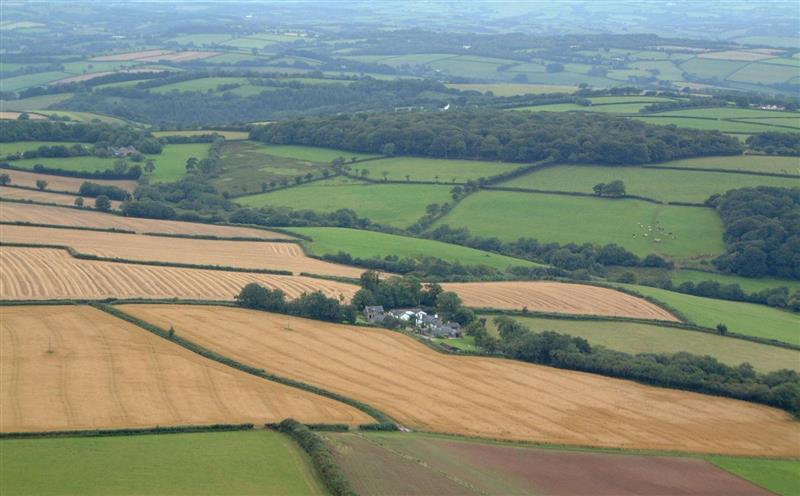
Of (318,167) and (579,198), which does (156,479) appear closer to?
(579,198)

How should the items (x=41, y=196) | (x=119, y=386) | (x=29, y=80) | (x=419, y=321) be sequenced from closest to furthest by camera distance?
(x=119, y=386), (x=419, y=321), (x=41, y=196), (x=29, y=80)

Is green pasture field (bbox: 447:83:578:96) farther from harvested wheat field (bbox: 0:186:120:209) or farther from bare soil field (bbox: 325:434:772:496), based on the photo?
bare soil field (bbox: 325:434:772:496)

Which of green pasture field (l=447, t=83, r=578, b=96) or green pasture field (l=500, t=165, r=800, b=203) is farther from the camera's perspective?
green pasture field (l=447, t=83, r=578, b=96)

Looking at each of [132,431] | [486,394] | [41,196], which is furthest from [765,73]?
[132,431]

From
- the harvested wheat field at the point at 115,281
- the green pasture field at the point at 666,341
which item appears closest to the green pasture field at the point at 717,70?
the green pasture field at the point at 666,341

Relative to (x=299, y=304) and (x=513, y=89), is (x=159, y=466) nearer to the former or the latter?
(x=299, y=304)

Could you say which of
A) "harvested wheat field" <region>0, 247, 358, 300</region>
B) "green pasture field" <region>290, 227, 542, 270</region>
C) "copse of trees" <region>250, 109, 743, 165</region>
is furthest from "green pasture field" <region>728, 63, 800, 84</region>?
"harvested wheat field" <region>0, 247, 358, 300</region>

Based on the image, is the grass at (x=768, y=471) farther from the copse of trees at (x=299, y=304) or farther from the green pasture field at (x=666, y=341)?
the copse of trees at (x=299, y=304)
